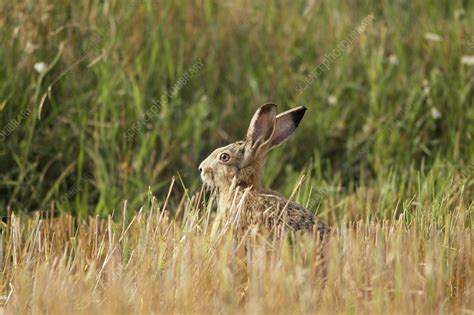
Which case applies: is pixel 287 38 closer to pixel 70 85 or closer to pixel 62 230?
pixel 70 85

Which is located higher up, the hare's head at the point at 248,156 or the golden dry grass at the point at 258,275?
the hare's head at the point at 248,156

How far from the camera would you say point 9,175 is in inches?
274

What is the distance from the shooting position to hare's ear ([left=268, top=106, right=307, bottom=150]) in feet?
19.1

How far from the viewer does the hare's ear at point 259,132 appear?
5.71 meters

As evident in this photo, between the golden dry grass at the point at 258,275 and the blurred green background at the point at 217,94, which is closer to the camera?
the golden dry grass at the point at 258,275

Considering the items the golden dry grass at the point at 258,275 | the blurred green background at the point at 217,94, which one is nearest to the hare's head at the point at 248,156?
the golden dry grass at the point at 258,275

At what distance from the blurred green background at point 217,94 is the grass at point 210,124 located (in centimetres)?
1

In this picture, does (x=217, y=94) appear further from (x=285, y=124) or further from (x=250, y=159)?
(x=250, y=159)

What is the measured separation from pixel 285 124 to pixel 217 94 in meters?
2.51

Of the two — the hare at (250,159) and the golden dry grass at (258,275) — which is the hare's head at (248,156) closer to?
the hare at (250,159)

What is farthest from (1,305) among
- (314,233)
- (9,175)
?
(9,175)

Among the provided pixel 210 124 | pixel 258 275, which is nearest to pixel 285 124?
pixel 258 275

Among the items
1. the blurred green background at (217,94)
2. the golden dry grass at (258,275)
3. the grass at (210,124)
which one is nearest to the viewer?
the golden dry grass at (258,275)

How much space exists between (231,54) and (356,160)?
1.33 meters
